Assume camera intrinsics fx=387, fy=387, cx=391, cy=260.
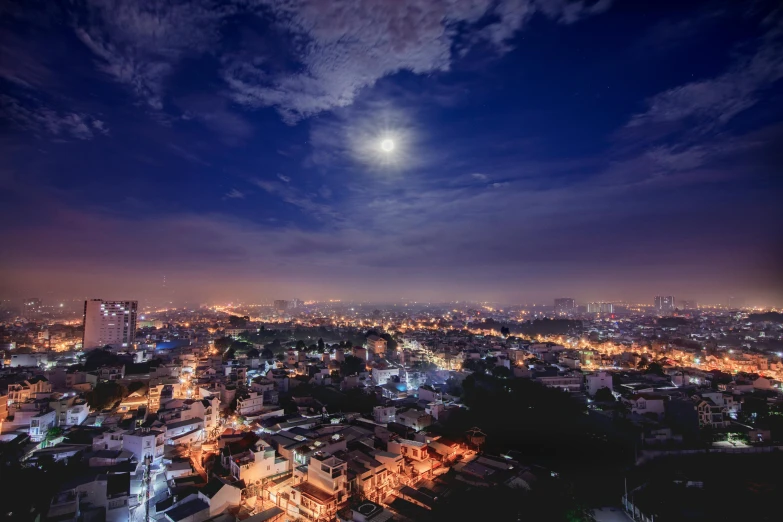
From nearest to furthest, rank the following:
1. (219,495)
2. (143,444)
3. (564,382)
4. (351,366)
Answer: (219,495)
(143,444)
(564,382)
(351,366)

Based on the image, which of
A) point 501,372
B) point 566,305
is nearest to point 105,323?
point 501,372

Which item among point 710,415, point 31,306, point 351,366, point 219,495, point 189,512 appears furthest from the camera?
point 31,306

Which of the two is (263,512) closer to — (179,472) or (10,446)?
(179,472)

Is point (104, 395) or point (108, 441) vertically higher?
point (104, 395)

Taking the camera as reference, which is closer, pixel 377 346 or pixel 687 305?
pixel 377 346

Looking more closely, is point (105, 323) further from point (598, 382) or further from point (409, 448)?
point (598, 382)

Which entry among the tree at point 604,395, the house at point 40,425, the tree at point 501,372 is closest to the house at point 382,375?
the tree at point 501,372

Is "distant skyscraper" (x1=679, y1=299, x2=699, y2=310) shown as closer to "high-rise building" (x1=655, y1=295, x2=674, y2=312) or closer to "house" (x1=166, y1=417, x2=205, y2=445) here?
"high-rise building" (x1=655, y1=295, x2=674, y2=312)
